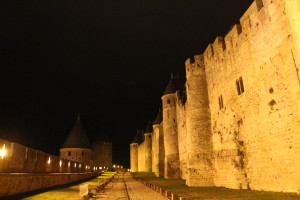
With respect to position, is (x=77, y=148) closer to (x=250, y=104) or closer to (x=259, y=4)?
(x=250, y=104)

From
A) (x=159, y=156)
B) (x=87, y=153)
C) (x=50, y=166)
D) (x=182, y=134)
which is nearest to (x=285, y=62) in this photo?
(x=182, y=134)

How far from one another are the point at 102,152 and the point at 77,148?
75.4 ft

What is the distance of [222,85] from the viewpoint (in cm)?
1536

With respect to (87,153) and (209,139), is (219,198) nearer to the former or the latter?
(209,139)

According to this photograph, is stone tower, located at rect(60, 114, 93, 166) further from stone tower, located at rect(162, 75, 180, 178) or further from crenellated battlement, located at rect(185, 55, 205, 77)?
crenellated battlement, located at rect(185, 55, 205, 77)

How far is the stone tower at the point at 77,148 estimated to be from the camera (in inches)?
1757

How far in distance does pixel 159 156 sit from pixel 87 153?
18896 millimetres

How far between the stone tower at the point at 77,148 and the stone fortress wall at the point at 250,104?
31.5 meters

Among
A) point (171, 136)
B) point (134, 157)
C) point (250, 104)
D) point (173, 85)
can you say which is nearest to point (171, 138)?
point (171, 136)

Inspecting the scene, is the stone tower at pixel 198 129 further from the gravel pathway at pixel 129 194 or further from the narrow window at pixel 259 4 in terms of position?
the narrow window at pixel 259 4

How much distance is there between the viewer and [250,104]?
12.2 metres

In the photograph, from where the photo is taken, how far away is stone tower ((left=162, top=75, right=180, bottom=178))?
26344 millimetres

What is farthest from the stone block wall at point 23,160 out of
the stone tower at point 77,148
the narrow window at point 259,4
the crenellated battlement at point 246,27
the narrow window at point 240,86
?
the stone tower at point 77,148

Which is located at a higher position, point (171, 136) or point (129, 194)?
point (171, 136)
